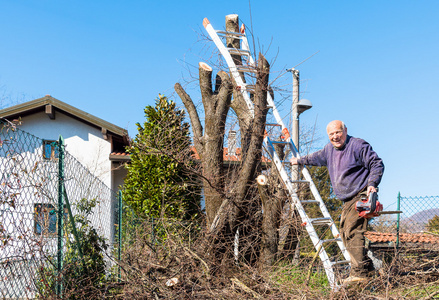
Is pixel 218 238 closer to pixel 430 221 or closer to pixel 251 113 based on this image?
pixel 251 113

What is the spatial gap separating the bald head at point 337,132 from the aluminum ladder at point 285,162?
2.76 ft

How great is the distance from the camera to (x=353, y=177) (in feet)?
16.2

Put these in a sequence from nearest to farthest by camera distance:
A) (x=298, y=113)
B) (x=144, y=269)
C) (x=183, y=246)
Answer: (x=144, y=269)
(x=183, y=246)
(x=298, y=113)

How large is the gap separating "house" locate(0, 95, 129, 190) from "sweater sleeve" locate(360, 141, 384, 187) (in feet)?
37.7

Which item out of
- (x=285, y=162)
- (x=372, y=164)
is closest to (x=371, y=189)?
(x=372, y=164)

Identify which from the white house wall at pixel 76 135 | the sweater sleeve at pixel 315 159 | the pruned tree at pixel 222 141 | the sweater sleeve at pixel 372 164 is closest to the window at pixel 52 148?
the white house wall at pixel 76 135

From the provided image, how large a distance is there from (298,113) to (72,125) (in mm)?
9733

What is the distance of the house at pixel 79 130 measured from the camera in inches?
608

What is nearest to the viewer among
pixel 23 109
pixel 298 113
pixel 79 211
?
pixel 79 211

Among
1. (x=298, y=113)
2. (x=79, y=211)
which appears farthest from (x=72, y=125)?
(x=79, y=211)

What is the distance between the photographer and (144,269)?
4.47 metres

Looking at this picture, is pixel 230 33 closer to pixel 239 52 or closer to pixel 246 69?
pixel 239 52

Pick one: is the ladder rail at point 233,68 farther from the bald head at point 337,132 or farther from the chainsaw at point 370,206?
the chainsaw at point 370,206

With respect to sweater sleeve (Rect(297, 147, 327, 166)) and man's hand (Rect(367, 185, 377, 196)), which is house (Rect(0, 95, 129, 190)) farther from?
man's hand (Rect(367, 185, 377, 196))
